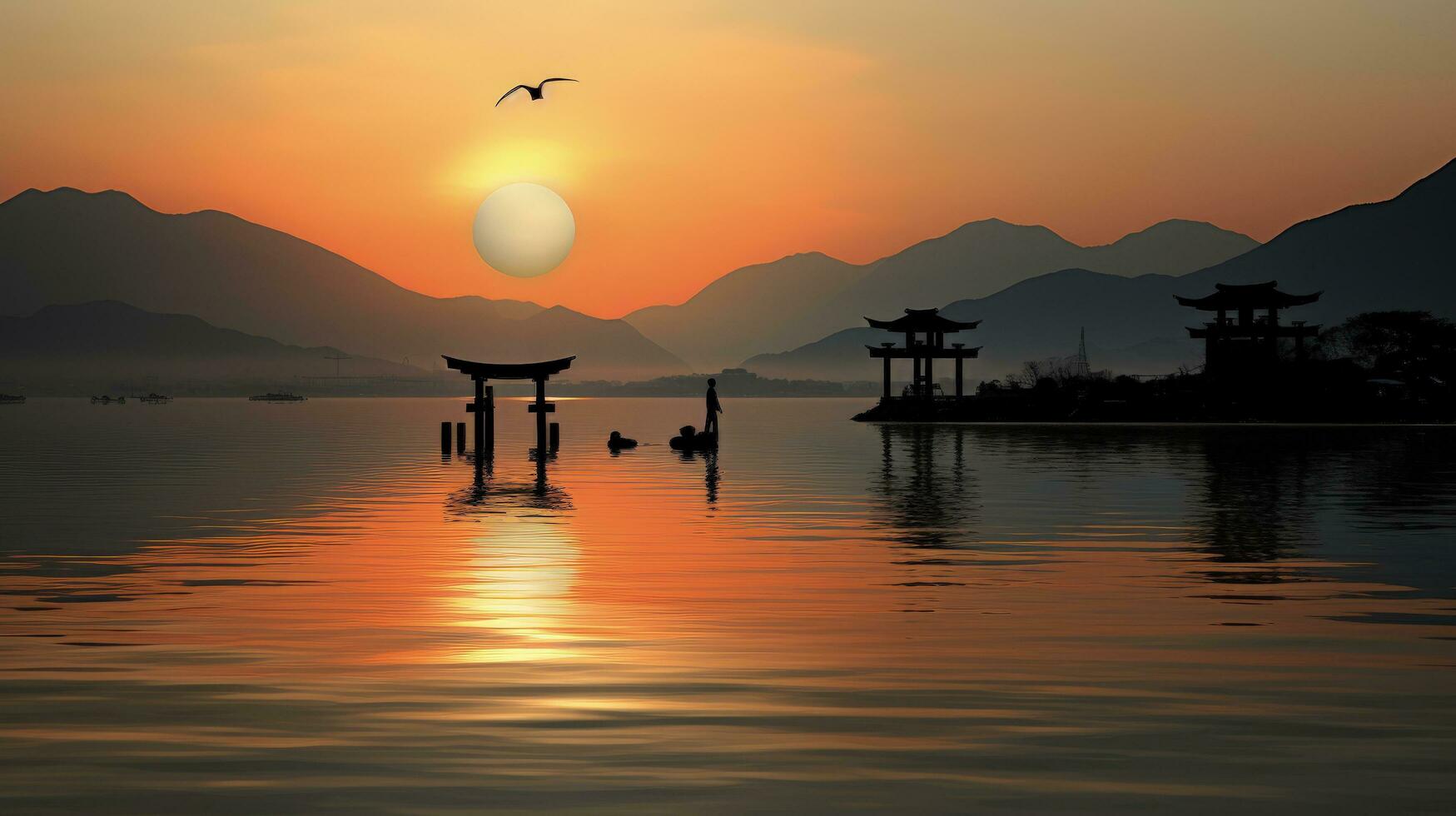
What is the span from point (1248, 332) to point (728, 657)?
84542 millimetres

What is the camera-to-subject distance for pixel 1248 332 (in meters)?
88.8

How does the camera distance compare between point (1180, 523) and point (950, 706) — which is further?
point (1180, 523)

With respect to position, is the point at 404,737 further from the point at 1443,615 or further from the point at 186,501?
the point at 186,501

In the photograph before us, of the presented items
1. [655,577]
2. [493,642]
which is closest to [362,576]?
[655,577]

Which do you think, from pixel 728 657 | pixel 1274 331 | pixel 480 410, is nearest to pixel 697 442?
pixel 480 410

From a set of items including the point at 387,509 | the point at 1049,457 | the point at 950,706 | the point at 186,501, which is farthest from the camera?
the point at 1049,457

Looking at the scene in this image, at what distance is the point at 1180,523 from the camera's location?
24.2m

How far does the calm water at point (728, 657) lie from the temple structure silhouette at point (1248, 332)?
6338 centimetres

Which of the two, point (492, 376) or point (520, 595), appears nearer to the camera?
point (520, 595)

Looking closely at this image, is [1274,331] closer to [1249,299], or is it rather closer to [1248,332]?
[1248,332]

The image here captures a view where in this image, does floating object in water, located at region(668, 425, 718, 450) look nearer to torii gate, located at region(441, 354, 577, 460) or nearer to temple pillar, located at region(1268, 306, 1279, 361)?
torii gate, located at region(441, 354, 577, 460)

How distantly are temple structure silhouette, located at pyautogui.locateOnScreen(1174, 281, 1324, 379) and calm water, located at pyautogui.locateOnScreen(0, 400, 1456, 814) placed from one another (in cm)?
6338

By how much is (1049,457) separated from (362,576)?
34978mm

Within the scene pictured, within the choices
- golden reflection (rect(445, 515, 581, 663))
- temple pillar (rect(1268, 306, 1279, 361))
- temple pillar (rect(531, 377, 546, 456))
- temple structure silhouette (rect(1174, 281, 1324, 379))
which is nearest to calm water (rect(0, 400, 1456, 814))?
golden reflection (rect(445, 515, 581, 663))
